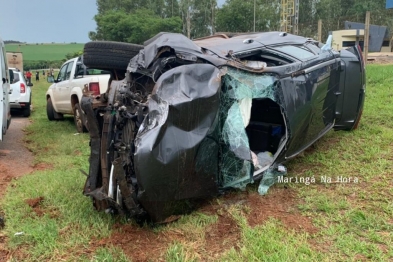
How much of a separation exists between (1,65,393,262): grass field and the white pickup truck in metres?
2.58

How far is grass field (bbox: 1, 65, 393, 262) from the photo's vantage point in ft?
9.70

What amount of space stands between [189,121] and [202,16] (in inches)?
1966

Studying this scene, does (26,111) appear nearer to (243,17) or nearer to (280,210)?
(280,210)

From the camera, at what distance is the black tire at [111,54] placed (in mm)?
4684

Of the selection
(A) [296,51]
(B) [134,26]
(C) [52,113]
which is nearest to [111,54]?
(A) [296,51]

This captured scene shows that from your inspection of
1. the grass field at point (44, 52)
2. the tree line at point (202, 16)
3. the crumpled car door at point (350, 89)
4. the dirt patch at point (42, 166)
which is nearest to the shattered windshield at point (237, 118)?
the crumpled car door at point (350, 89)

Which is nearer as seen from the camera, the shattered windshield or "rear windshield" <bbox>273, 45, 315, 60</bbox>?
the shattered windshield

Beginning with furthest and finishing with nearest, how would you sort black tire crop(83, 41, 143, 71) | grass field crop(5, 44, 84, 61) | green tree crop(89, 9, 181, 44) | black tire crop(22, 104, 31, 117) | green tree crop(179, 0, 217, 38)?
1. grass field crop(5, 44, 84, 61)
2. green tree crop(179, 0, 217, 38)
3. green tree crop(89, 9, 181, 44)
4. black tire crop(22, 104, 31, 117)
5. black tire crop(83, 41, 143, 71)

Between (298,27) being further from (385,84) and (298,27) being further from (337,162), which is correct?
(337,162)

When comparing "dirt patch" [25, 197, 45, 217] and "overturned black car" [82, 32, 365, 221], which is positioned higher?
"overturned black car" [82, 32, 365, 221]

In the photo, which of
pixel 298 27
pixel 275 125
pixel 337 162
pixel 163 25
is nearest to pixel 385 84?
pixel 337 162

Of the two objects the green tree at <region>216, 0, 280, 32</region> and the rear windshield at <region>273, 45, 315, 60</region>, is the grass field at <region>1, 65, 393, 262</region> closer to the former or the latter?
the rear windshield at <region>273, 45, 315, 60</region>

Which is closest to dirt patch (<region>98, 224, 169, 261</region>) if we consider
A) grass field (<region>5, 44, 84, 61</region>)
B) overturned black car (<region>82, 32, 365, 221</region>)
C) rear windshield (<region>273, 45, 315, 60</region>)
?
overturned black car (<region>82, 32, 365, 221</region>)

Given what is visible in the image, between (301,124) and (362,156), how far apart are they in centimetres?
143
